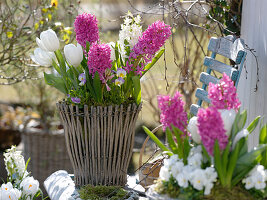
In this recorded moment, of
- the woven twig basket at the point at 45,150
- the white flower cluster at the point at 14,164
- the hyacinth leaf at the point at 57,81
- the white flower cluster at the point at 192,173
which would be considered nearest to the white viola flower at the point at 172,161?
the white flower cluster at the point at 192,173

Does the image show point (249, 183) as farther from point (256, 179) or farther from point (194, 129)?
point (194, 129)

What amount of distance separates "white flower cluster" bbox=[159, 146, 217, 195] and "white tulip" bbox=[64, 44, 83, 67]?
661mm

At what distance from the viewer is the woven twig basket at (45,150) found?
3598 mm

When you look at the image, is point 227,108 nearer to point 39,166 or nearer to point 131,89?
point 131,89

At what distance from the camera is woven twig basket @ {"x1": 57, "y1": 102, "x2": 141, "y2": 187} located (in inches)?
71.5

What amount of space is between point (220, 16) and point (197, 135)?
120cm

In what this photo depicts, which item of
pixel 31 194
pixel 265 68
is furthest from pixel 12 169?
pixel 265 68

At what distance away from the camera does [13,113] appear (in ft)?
14.6

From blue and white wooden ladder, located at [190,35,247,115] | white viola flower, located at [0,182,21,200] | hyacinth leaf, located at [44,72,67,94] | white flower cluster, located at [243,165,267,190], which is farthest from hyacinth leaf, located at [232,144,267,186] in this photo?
white viola flower, located at [0,182,21,200]

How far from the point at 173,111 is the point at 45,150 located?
248 cm

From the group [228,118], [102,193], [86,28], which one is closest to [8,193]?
[102,193]

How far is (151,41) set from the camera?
66.9 inches

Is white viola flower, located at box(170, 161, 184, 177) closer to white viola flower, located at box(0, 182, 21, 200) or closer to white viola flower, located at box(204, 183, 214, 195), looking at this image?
white viola flower, located at box(204, 183, 214, 195)

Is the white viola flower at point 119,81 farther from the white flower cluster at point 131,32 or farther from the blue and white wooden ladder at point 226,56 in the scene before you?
the blue and white wooden ladder at point 226,56
